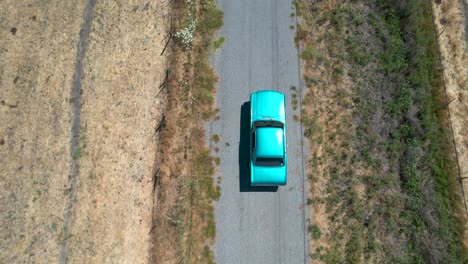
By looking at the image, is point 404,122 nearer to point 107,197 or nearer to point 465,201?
Result: point 465,201

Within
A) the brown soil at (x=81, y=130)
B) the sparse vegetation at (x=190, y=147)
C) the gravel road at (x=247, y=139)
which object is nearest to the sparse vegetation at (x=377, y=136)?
the gravel road at (x=247, y=139)

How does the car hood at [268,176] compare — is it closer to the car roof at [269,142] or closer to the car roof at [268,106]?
the car roof at [269,142]

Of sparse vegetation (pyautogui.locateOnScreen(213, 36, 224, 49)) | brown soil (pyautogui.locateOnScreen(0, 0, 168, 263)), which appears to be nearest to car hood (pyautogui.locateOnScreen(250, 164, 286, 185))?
brown soil (pyautogui.locateOnScreen(0, 0, 168, 263))

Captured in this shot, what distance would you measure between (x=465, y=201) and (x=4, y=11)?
26961mm

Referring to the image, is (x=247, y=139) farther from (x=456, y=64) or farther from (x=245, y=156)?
(x=456, y=64)

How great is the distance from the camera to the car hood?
19.4 metres

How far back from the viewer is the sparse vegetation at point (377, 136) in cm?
1948

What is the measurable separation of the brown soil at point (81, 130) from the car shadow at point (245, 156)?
4.40m

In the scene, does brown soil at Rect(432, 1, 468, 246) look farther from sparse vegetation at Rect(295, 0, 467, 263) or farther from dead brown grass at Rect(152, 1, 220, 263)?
dead brown grass at Rect(152, 1, 220, 263)

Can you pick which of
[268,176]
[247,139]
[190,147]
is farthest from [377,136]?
[190,147]

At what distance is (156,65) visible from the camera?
867 inches

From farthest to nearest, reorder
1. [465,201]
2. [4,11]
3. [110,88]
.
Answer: [4,11] → [110,88] → [465,201]

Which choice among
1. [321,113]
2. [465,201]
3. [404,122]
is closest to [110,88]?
[321,113]

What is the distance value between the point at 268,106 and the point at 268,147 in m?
2.17
